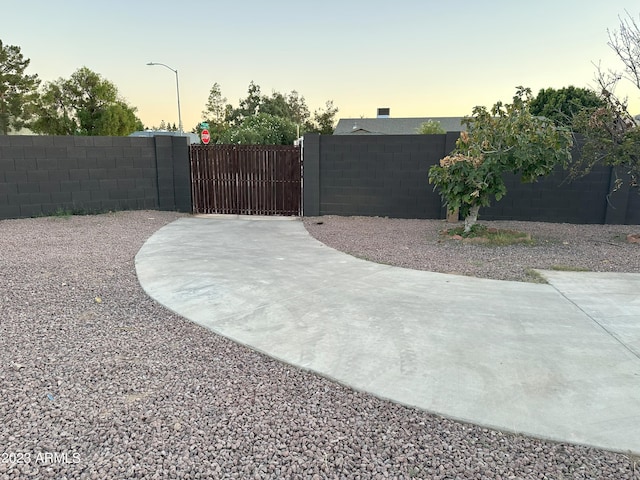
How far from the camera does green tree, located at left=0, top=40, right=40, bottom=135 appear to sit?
3120 cm

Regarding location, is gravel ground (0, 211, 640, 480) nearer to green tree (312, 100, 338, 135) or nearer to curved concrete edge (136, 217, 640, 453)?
curved concrete edge (136, 217, 640, 453)

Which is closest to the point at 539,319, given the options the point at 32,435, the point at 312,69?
the point at 32,435

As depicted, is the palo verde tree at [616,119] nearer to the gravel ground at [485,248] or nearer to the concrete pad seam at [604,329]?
the gravel ground at [485,248]

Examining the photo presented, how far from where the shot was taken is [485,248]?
7.32 m

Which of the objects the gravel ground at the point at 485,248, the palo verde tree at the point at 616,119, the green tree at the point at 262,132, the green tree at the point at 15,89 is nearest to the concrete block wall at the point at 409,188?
the gravel ground at the point at 485,248

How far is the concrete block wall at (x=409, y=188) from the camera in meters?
9.71

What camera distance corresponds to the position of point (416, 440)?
2402mm

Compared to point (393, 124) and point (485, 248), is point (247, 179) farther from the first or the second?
point (393, 124)

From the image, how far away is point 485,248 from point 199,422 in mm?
6051

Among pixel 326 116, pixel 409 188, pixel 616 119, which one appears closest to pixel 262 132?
pixel 409 188

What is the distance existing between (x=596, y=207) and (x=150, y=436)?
1055 centimetres

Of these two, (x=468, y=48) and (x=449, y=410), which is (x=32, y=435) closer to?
(x=449, y=410)

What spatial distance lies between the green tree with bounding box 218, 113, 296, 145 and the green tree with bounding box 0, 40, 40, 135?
15807mm

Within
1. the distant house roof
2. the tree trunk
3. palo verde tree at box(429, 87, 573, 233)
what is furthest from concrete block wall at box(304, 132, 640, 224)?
the distant house roof
